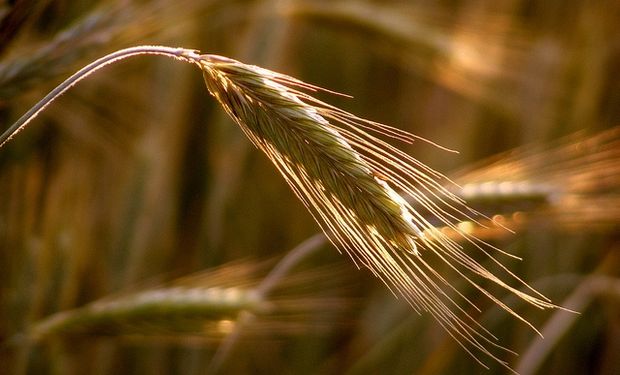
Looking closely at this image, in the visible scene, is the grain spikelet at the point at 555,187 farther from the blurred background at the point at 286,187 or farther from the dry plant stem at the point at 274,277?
the dry plant stem at the point at 274,277

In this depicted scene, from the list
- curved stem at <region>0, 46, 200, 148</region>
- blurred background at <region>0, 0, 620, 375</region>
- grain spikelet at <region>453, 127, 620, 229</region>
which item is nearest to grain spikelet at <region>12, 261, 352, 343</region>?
blurred background at <region>0, 0, 620, 375</region>

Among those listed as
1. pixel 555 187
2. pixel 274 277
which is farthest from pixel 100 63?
pixel 555 187

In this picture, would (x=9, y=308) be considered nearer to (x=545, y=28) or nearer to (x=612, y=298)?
(x=612, y=298)

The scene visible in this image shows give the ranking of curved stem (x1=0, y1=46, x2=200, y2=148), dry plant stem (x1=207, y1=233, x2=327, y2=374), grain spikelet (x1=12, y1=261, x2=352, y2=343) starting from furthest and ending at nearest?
dry plant stem (x1=207, y1=233, x2=327, y2=374)
grain spikelet (x1=12, y1=261, x2=352, y2=343)
curved stem (x1=0, y1=46, x2=200, y2=148)

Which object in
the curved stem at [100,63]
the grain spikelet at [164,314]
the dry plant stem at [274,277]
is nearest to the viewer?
the curved stem at [100,63]

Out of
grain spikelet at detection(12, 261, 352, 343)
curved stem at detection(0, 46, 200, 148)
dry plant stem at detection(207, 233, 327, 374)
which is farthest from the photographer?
dry plant stem at detection(207, 233, 327, 374)

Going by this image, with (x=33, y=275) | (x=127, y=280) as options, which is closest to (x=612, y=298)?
(x=127, y=280)

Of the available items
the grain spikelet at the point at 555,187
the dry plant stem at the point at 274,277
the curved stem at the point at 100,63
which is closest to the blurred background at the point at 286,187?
the grain spikelet at the point at 555,187

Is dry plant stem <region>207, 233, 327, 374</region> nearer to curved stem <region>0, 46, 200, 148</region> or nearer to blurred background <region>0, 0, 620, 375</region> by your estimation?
blurred background <region>0, 0, 620, 375</region>
